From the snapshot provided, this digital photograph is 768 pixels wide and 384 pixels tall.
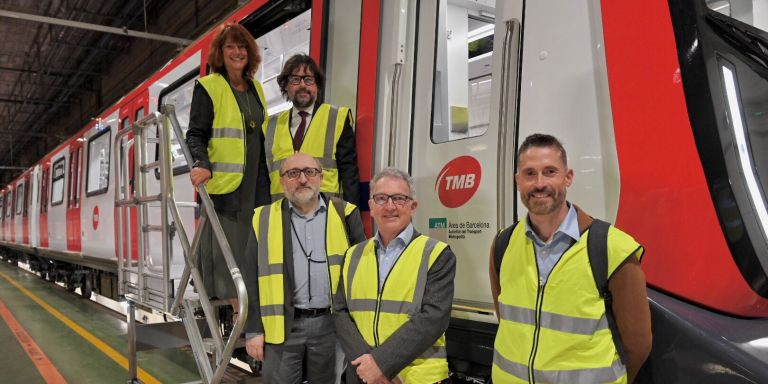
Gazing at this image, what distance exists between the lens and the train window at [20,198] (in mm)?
16641

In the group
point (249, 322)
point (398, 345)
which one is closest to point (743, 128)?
point (398, 345)

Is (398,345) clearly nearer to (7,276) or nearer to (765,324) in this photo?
(765,324)

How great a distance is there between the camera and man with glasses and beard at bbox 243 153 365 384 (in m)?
2.55

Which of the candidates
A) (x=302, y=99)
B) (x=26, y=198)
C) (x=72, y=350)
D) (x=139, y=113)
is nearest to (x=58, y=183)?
(x=26, y=198)

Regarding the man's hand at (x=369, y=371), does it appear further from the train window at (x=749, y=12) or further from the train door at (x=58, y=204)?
the train door at (x=58, y=204)

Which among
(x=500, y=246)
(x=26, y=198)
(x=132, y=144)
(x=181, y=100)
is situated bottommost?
(x=500, y=246)

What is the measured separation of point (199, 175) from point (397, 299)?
4.70 ft

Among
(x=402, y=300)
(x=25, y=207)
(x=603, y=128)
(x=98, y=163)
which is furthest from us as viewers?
(x=25, y=207)

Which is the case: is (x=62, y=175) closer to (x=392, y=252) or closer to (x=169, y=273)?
(x=169, y=273)

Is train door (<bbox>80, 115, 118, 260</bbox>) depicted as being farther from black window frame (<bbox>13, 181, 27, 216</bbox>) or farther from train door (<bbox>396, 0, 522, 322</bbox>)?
black window frame (<bbox>13, 181, 27, 216</bbox>)

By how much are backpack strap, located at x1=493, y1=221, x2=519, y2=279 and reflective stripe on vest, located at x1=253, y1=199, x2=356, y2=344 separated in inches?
30.3

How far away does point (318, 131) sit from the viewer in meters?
2.95

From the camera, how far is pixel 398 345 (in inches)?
84.8

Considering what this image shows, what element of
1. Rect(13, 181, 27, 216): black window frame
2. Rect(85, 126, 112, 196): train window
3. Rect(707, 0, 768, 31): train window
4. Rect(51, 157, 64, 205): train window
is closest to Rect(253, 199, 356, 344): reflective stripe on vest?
Rect(707, 0, 768, 31): train window
